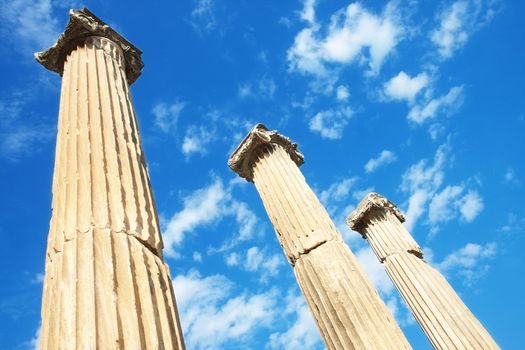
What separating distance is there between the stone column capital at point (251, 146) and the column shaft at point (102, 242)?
208 inches

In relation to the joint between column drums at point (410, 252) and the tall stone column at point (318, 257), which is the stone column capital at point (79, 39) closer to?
the tall stone column at point (318, 257)

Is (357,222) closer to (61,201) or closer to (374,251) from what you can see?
(374,251)

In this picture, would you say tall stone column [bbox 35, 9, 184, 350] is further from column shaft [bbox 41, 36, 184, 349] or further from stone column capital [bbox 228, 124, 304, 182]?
stone column capital [bbox 228, 124, 304, 182]

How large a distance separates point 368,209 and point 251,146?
6.98 meters

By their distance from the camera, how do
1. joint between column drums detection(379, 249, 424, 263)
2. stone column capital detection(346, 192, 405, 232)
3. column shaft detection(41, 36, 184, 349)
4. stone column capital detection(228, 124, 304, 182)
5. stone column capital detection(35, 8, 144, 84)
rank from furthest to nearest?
stone column capital detection(346, 192, 405, 232) < joint between column drums detection(379, 249, 424, 263) < stone column capital detection(228, 124, 304, 182) < stone column capital detection(35, 8, 144, 84) < column shaft detection(41, 36, 184, 349)

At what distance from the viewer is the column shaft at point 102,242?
138 inches

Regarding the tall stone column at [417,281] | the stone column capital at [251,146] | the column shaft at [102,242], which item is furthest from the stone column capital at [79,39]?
the tall stone column at [417,281]

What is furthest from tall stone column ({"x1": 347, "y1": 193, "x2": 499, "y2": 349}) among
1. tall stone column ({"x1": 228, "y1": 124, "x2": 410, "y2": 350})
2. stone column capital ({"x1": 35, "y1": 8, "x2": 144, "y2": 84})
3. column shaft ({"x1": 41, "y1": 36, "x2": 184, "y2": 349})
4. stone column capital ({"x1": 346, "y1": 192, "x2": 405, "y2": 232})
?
stone column capital ({"x1": 35, "y1": 8, "x2": 144, "y2": 84})

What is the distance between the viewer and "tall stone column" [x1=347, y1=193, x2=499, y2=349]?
12.3 meters

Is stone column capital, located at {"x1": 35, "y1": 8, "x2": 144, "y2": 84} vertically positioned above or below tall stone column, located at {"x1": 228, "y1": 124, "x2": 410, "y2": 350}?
above

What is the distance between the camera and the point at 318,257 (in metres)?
8.59

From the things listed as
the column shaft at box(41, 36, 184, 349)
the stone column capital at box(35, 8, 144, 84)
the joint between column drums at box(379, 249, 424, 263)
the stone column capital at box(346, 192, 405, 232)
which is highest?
the stone column capital at box(346, 192, 405, 232)

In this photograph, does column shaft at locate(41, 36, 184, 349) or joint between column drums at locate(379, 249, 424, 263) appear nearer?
column shaft at locate(41, 36, 184, 349)

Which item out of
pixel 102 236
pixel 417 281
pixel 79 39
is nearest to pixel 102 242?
pixel 102 236
